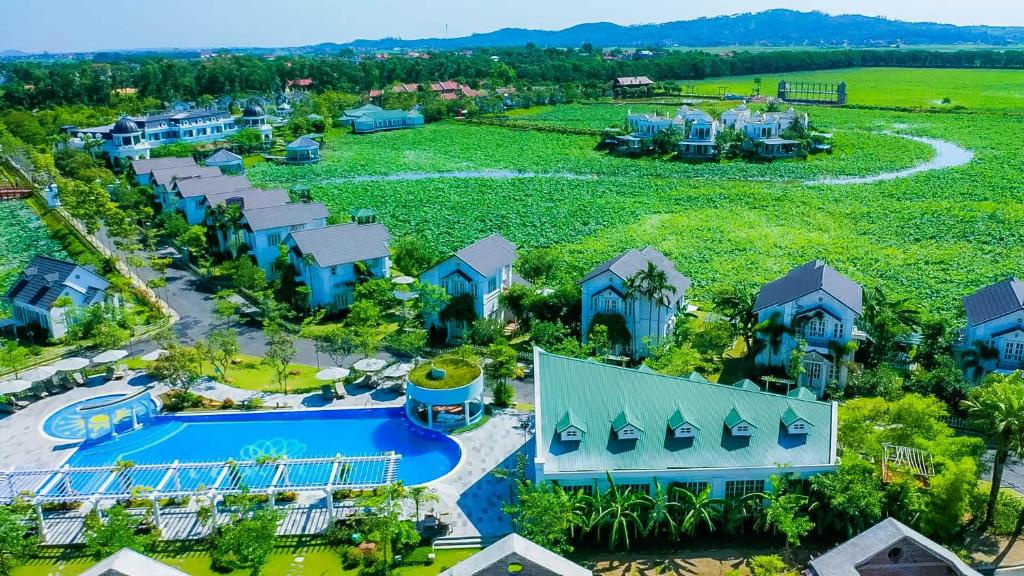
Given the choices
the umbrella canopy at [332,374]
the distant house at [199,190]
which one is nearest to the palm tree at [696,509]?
the umbrella canopy at [332,374]

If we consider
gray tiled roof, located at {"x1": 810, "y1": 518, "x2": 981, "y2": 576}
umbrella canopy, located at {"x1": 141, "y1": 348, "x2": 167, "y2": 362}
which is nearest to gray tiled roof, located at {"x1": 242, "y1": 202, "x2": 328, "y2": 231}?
umbrella canopy, located at {"x1": 141, "y1": 348, "x2": 167, "y2": 362}

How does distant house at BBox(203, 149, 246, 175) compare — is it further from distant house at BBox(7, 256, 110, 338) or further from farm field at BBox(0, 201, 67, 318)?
distant house at BBox(7, 256, 110, 338)

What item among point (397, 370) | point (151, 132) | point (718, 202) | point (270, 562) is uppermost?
point (151, 132)

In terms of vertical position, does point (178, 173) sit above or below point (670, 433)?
above

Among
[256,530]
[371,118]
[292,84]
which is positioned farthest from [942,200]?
[292,84]

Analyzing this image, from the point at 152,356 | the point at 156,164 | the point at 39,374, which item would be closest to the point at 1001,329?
the point at 152,356

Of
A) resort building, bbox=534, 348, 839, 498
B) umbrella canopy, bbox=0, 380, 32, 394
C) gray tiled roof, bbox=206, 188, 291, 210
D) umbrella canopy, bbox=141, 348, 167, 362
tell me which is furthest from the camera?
Result: gray tiled roof, bbox=206, 188, 291, 210

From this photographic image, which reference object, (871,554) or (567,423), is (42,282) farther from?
(871,554)
